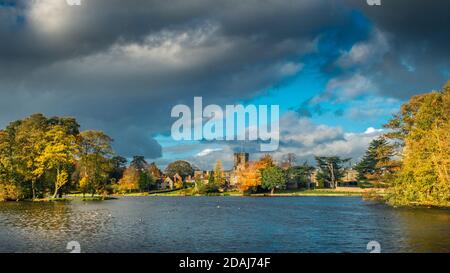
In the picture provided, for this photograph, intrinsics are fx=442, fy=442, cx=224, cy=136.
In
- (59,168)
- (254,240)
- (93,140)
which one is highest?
(93,140)

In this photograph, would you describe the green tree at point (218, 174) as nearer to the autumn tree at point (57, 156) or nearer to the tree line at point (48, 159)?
the tree line at point (48, 159)

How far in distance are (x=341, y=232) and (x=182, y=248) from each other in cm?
1480

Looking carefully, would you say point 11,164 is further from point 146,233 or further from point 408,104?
point 408,104

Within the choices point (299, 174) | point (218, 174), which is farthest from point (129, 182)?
point (299, 174)

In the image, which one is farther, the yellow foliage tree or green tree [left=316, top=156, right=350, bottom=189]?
green tree [left=316, top=156, right=350, bottom=189]

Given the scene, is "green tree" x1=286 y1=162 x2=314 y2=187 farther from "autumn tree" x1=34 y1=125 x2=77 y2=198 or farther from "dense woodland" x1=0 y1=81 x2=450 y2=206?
"autumn tree" x1=34 y1=125 x2=77 y2=198

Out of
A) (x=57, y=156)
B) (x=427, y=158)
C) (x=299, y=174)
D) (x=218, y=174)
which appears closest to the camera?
(x=427, y=158)

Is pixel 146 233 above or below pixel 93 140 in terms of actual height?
below

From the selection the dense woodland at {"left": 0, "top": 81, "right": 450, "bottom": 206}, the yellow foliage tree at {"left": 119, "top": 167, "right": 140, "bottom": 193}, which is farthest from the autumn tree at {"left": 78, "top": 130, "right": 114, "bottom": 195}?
the yellow foliage tree at {"left": 119, "top": 167, "right": 140, "bottom": 193}

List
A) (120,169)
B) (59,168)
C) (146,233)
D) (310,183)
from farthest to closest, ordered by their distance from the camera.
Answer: (310,183), (120,169), (59,168), (146,233)

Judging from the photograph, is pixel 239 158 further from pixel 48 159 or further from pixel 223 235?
pixel 223 235

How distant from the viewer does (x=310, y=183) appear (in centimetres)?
16625

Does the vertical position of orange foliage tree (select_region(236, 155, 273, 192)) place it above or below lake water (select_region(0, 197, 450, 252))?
above
